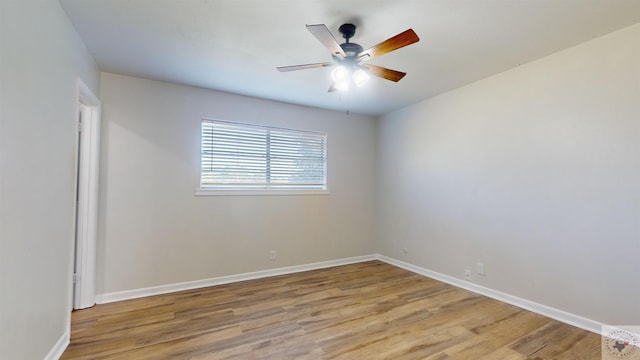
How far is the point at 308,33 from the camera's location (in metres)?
2.27

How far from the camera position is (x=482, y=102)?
3.24m

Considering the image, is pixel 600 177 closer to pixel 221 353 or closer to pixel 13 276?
pixel 221 353

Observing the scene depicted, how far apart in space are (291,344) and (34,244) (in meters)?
1.80

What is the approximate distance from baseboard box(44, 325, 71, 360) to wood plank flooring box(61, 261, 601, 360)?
→ 4 centimetres

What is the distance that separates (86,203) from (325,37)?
2.83 m

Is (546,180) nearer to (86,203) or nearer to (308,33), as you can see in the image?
(308,33)

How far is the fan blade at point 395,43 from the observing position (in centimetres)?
171

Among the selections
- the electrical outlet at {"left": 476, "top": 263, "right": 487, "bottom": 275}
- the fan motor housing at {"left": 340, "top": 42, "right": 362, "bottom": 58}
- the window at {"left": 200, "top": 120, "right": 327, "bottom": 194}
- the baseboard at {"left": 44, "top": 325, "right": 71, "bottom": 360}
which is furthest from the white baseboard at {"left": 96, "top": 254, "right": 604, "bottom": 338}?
the fan motor housing at {"left": 340, "top": 42, "right": 362, "bottom": 58}

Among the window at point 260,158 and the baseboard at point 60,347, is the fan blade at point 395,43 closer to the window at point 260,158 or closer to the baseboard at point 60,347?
the window at point 260,158

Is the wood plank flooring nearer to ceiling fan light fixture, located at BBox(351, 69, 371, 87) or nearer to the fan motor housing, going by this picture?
ceiling fan light fixture, located at BBox(351, 69, 371, 87)

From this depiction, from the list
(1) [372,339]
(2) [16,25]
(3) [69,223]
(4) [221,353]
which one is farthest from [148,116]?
(1) [372,339]

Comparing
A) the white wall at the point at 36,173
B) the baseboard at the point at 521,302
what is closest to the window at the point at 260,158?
the white wall at the point at 36,173

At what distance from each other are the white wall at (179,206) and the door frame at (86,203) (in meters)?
0.13

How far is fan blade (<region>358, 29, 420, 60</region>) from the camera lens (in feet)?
5.63
